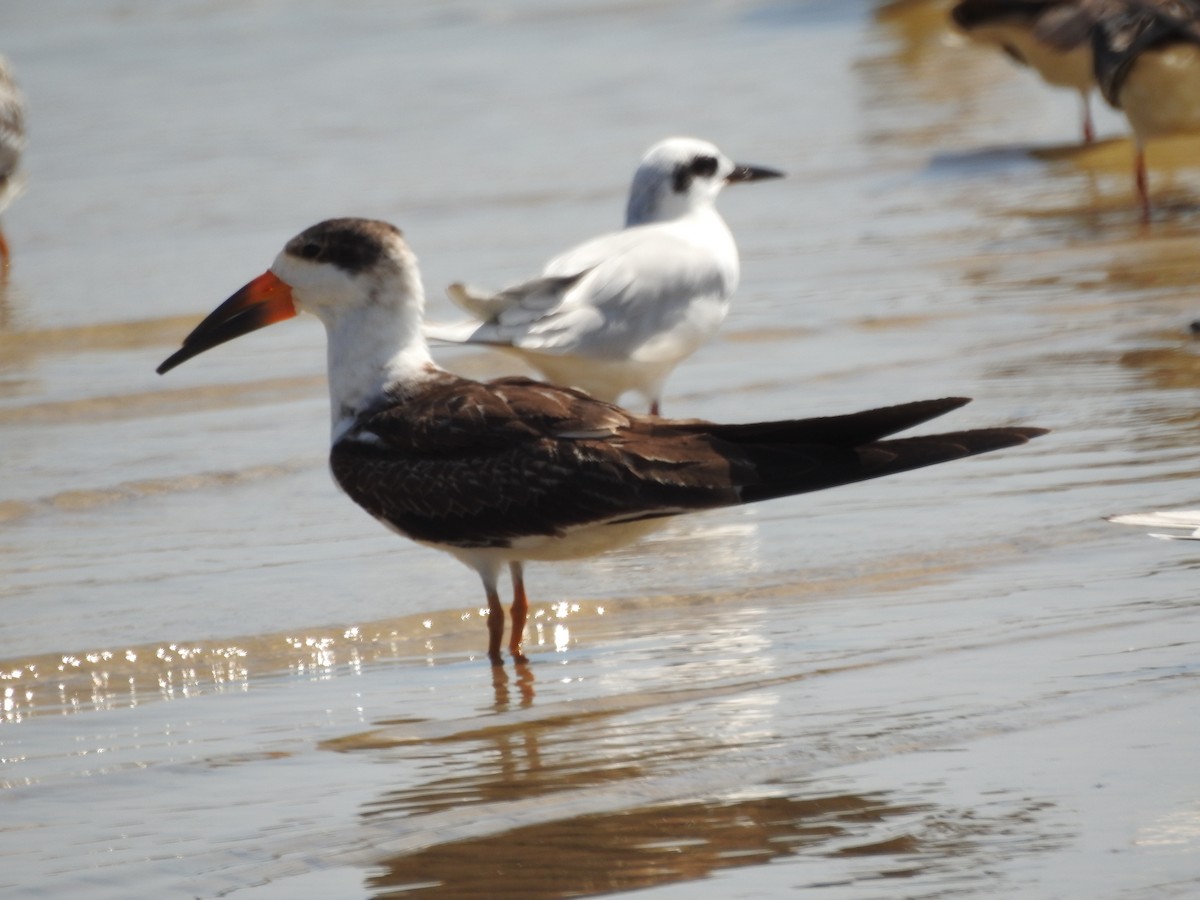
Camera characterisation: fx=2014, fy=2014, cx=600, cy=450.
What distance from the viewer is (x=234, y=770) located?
3.95 metres

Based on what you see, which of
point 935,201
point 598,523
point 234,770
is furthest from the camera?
point 935,201

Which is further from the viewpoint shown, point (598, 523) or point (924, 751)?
point (598, 523)

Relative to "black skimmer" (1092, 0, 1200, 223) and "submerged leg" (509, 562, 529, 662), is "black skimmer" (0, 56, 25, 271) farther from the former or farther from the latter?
"submerged leg" (509, 562, 529, 662)

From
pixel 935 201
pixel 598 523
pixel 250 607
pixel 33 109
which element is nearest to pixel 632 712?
pixel 598 523

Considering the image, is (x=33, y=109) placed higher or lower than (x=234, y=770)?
higher

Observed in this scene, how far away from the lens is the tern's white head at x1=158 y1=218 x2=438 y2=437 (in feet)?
16.4

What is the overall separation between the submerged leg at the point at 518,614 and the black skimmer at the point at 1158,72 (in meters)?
6.38

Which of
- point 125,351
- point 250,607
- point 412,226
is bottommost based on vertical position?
point 250,607

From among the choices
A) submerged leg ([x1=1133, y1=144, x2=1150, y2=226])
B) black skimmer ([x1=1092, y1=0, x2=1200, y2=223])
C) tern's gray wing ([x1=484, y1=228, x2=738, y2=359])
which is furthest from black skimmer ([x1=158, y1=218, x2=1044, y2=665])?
black skimmer ([x1=1092, y1=0, x2=1200, y2=223])

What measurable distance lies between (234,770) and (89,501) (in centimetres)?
256

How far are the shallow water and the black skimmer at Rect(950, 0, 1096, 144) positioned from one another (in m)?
0.52

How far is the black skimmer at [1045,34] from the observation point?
11273mm

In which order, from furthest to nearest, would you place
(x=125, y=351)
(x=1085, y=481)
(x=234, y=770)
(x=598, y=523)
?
1. (x=125, y=351)
2. (x=1085, y=481)
3. (x=598, y=523)
4. (x=234, y=770)

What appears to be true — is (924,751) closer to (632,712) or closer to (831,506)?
(632,712)
